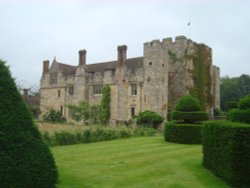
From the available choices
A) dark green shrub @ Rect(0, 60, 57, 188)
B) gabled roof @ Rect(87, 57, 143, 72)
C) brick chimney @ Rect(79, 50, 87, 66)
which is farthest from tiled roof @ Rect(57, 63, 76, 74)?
dark green shrub @ Rect(0, 60, 57, 188)

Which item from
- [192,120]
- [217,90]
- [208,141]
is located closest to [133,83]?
[217,90]

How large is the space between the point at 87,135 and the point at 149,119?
47.4ft

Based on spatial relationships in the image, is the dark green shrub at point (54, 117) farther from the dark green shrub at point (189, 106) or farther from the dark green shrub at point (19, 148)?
the dark green shrub at point (19, 148)

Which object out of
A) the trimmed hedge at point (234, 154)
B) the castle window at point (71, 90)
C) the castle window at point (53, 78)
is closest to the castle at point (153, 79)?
the castle window at point (71, 90)

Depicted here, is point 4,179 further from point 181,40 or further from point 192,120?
point 181,40

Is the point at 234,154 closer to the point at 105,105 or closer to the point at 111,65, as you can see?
the point at 105,105

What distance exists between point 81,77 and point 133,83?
8.63m

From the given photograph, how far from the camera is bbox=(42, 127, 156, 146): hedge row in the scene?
20.1 metres

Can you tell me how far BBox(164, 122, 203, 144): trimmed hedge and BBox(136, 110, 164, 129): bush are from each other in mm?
15332

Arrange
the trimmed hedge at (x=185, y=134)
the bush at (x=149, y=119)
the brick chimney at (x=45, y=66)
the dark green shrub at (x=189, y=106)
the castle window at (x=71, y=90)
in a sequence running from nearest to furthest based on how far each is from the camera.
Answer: the trimmed hedge at (x=185, y=134) < the dark green shrub at (x=189, y=106) < the bush at (x=149, y=119) < the castle window at (x=71, y=90) < the brick chimney at (x=45, y=66)

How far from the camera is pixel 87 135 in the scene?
72.8 ft

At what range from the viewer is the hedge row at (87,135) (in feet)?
66.0

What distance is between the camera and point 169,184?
29.3ft

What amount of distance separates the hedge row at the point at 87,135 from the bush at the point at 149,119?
29.0 ft
